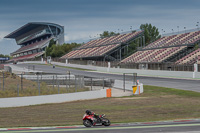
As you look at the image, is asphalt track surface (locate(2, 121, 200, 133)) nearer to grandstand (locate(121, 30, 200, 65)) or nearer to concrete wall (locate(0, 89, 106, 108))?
concrete wall (locate(0, 89, 106, 108))

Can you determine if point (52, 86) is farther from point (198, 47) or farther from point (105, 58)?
point (105, 58)

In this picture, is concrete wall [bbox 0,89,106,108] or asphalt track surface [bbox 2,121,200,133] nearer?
asphalt track surface [bbox 2,121,200,133]

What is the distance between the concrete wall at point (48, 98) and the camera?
26.6 metres

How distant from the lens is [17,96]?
27703 millimetres

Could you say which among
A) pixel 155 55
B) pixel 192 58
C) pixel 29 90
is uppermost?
pixel 155 55

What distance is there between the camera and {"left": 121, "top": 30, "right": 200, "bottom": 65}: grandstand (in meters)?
60.9

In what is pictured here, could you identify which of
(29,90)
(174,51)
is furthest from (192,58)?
(29,90)

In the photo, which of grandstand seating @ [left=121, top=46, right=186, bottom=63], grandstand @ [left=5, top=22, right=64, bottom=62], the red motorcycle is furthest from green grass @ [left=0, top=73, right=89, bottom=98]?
grandstand @ [left=5, top=22, right=64, bottom=62]

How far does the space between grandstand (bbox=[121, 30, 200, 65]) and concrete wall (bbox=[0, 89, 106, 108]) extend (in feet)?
95.1

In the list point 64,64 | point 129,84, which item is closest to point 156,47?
point 64,64

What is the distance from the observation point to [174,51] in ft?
223

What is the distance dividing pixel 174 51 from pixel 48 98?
4464 centimetres

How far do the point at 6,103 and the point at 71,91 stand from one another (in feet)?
23.3

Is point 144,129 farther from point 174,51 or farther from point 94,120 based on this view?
point 174,51
